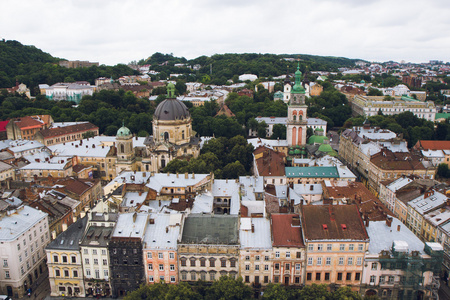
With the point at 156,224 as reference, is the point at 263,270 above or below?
below

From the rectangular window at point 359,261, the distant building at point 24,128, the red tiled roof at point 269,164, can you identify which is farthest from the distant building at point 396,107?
the distant building at point 24,128

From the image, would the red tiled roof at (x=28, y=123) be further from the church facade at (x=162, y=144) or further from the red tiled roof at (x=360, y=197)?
the red tiled roof at (x=360, y=197)

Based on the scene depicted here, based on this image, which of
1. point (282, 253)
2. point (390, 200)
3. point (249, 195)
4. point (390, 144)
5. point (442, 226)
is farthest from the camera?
point (390, 144)

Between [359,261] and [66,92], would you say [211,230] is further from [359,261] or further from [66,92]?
[66,92]

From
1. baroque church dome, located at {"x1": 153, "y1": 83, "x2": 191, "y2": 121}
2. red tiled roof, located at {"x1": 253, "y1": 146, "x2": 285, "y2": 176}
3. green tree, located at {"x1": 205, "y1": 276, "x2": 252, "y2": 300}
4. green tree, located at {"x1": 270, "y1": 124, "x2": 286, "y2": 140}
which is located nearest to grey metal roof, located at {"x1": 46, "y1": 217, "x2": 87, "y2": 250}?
green tree, located at {"x1": 205, "y1": 276, "x2": 252, "y2": 300}

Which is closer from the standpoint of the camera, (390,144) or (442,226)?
→ (442,226)

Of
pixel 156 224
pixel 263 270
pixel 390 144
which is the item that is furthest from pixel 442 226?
pixel 390 144

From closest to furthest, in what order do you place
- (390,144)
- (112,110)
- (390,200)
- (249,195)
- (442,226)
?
(442,226) → (249,195) → (390,200) → (390,144) → (112,110)

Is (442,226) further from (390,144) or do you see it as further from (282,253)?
(390,144)
